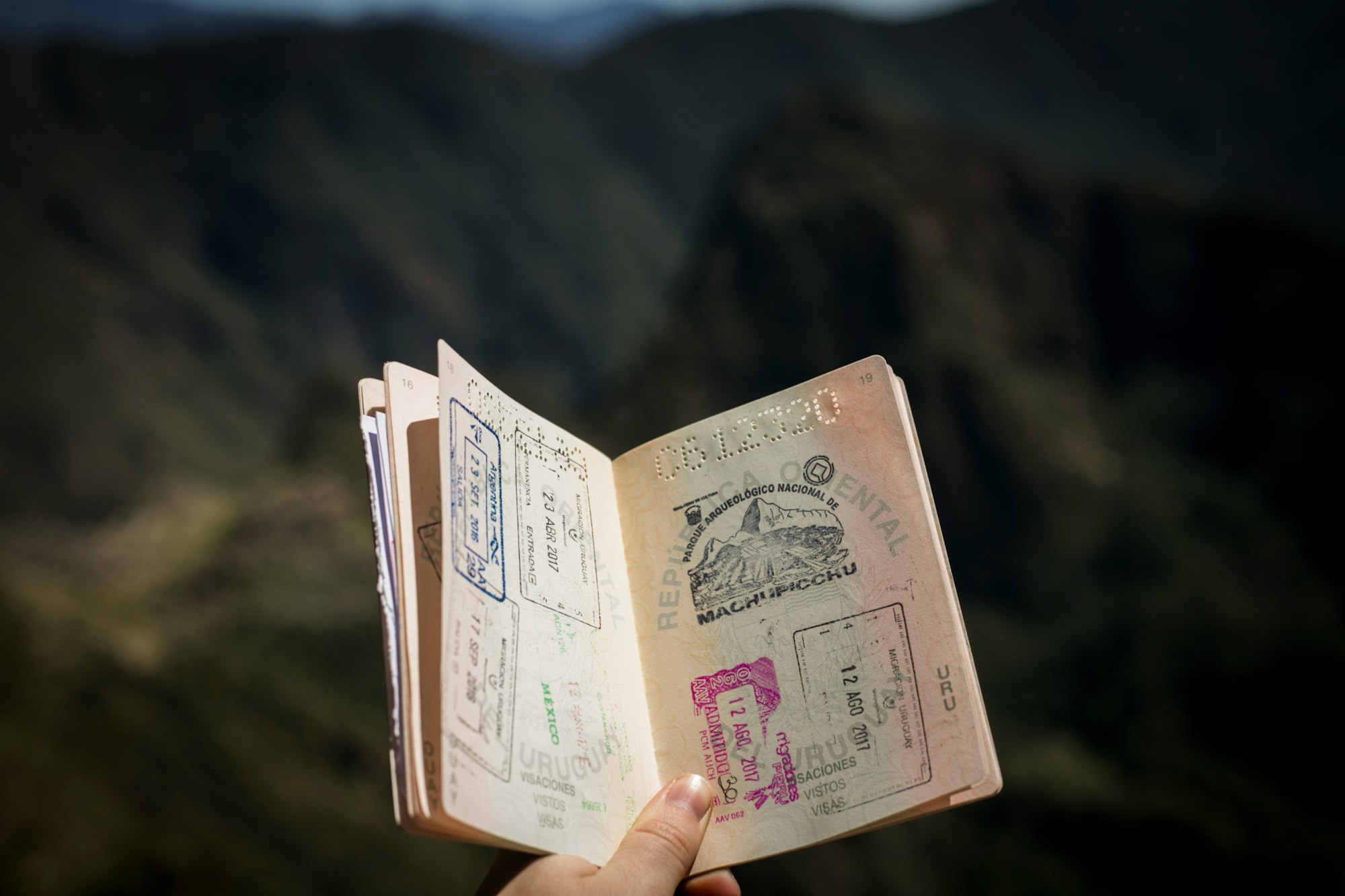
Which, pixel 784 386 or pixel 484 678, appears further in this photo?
pixel 784 386

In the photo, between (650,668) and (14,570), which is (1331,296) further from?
(14,570)

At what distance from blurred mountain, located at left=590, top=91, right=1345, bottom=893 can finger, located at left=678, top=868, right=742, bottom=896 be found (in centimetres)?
253

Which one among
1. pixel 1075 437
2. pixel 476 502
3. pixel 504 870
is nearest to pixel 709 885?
pixel 504 870

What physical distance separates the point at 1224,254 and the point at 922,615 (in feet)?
19.6

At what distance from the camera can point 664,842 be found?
89 cm

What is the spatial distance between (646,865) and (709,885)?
14 cm

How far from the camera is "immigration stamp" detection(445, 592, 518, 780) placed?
0.78 meters

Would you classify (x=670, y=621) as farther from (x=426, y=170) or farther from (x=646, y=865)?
(x=426, y=170)

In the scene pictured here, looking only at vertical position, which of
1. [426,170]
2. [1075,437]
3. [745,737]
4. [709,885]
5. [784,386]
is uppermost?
[426,170]

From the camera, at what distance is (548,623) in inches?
35.8

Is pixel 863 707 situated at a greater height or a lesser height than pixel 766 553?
lesser

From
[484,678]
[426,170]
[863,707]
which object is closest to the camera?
[484,678]

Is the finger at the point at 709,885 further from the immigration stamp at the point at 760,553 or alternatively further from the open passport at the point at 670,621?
the immigration stamp at the point at 760,553

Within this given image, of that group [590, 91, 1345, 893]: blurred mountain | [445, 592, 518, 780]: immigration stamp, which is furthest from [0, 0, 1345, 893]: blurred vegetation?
[445, 592, 518, 780]: immigration stamp
